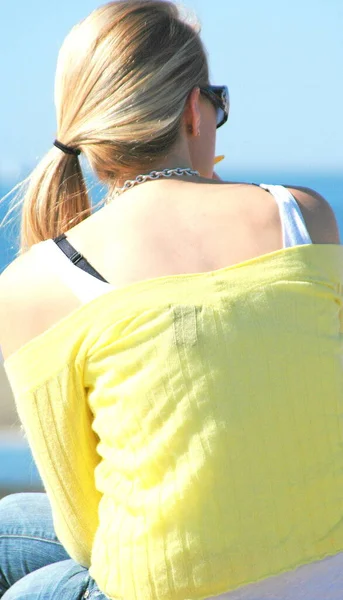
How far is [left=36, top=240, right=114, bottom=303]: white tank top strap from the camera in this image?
1130 mm

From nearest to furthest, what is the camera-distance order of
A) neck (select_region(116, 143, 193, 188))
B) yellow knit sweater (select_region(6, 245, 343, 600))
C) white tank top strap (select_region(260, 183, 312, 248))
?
yellow knit sweater (select_region(6, 245, 343, 600))
white tank top strap (select_region(260, 183, 312, 248))
neck (select_region(116, 143, 193, 188))

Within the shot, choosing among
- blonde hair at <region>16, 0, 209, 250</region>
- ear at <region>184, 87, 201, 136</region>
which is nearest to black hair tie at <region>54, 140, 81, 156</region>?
blonde hair at <region>16, 0, 209, 250</region>

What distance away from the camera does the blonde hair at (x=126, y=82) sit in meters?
1.26

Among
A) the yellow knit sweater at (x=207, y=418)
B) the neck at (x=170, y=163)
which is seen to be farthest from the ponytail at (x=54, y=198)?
the yellow knit sweater at (x=207, y=418)

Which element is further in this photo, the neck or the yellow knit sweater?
the neck

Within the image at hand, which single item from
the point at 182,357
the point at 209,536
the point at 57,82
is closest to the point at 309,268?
the point at 182,357

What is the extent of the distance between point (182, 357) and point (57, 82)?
50 cm

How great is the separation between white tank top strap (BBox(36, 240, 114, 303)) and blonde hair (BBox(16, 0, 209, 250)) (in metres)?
0.18

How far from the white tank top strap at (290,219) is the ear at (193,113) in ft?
0.52

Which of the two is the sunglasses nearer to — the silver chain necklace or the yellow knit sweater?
the silver chain necklace

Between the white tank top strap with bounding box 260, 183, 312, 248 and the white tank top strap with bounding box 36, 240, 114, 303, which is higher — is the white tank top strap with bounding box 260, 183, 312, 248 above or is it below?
below

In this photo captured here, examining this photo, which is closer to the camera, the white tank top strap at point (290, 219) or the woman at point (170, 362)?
the woman at point (170, 362)

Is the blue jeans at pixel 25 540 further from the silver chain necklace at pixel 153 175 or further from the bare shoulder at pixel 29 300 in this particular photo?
the silver chain necklace at pixel 153 175

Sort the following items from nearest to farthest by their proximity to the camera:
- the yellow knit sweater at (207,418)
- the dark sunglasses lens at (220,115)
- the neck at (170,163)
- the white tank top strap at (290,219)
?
the yellow knit sweater at (207,418)
the white tank top strap at (290,219)
the neck at (170,163)
the dark sunglasses lens at (220,115)
